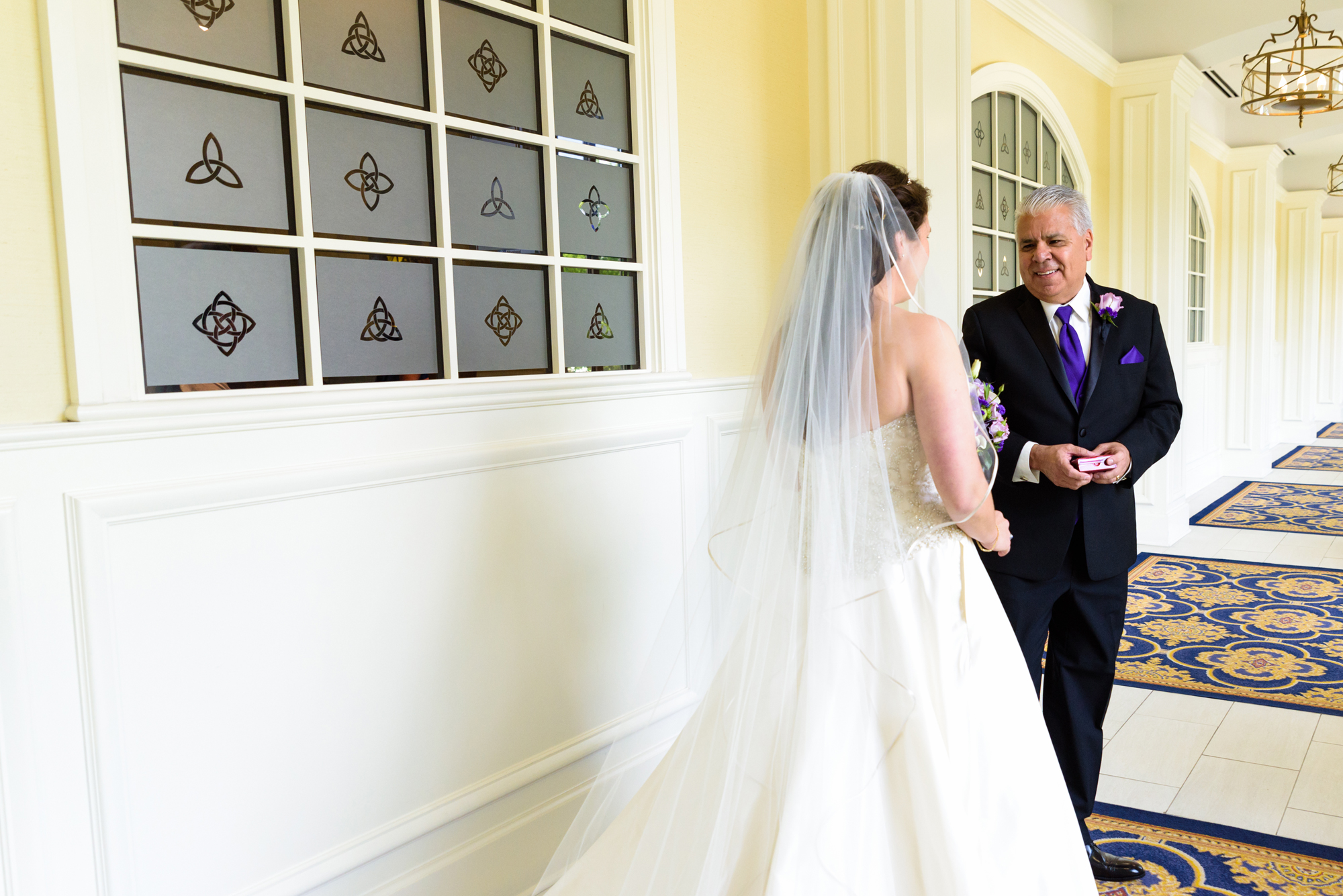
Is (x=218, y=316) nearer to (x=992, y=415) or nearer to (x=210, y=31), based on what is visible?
(x=210, y=31)

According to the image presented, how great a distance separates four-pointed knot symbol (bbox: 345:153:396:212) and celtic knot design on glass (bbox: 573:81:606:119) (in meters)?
0.71

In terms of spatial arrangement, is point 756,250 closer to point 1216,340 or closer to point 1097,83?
point 1097,83

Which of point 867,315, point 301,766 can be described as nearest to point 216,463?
point 301,766

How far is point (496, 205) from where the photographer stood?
2410mm

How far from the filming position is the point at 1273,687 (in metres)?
3.94

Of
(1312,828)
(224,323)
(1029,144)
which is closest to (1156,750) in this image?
(1312,828)

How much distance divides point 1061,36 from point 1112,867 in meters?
5.24

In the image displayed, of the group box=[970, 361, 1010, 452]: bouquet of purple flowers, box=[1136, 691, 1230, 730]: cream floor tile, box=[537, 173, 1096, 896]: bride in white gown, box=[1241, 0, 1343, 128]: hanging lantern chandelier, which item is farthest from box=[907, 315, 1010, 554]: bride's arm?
box=[1241, 0, 1343, 128]: hanging lantern chandelier

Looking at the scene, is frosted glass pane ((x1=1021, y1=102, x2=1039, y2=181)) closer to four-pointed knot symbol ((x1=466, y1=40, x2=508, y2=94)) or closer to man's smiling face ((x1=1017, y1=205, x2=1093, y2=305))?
man's smiling face ((x1=1017, y1=205, x2=1093, y2=305))

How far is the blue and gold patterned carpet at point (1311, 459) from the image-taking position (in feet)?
35.9

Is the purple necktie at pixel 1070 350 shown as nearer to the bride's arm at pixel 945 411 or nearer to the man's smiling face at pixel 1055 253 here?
the man's smiling face at pixel 1055 253

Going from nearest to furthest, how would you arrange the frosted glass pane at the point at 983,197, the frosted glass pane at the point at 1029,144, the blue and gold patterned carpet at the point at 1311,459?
the frosted glass pane at the point at 983,197
the frosted glass pane at the point at 1029,144
the blue and gold patterned carpet at the point at 1311,459

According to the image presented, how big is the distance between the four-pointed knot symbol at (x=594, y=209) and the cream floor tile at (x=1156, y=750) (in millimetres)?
2461

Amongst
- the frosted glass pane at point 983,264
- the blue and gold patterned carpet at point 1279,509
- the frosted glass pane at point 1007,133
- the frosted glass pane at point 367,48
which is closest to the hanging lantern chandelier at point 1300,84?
the frosted glass pane at point 1007,133
